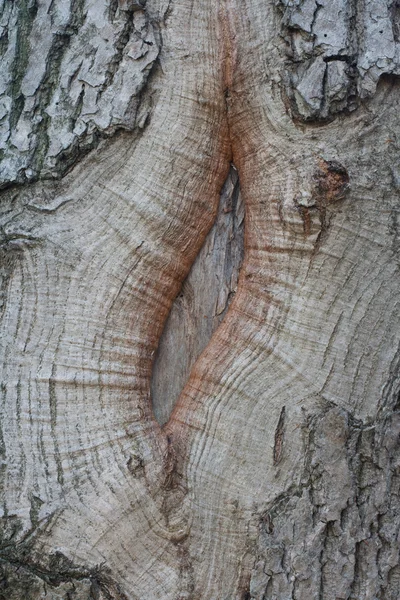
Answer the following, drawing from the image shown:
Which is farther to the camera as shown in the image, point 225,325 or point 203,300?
point 203,300

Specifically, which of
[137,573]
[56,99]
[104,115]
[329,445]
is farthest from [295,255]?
[137,573]

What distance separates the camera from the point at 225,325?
208 cm

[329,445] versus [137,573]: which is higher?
[329,445]

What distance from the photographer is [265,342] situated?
195 cm

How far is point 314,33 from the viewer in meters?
1.92

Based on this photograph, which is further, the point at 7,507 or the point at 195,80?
the point at 195,80

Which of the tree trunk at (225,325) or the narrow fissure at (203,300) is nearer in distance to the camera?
the tree trunk at (225,325)

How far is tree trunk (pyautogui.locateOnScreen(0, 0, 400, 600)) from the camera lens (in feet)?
6.19

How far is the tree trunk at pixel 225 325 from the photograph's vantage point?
189 cm

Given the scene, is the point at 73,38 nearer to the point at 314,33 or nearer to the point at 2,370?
the point at 314,33

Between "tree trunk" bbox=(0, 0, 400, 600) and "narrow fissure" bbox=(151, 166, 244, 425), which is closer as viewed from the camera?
"tree trunk" bbox=(0, 0, 400, 600)

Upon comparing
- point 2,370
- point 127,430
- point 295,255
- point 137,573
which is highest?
point 295,255

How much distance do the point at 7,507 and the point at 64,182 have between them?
3.25ft

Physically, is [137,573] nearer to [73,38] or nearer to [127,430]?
[127,430]
